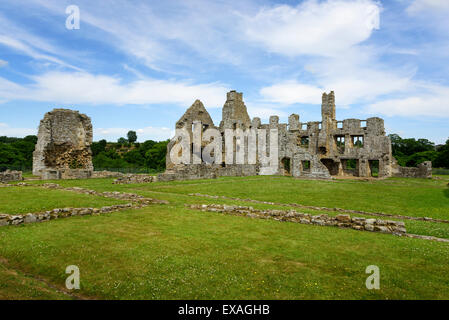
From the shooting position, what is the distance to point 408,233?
9.83m

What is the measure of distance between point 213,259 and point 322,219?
19.0ft

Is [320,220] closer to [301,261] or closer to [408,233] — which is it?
[408,233]

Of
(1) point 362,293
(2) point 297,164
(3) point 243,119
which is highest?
(3) point 243,119

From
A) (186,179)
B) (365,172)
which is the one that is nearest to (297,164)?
(365,172)

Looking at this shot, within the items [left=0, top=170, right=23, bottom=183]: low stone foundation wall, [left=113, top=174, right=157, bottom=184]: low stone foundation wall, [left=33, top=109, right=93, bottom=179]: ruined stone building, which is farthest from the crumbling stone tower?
[left=0, top=170, right=23, bottom=183]: low stone foundation wall

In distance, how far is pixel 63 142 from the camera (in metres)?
34.2

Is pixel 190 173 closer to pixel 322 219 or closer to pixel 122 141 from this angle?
pixel 322 219

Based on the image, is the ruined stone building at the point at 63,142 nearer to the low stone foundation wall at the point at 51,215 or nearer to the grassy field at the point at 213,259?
the low stone foundation wall at the point at 51,215

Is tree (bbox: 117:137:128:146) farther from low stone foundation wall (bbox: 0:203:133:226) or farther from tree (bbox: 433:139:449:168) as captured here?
low stone foundation wall (bbox: 0:203:133:226)

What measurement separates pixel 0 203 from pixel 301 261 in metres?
13.7

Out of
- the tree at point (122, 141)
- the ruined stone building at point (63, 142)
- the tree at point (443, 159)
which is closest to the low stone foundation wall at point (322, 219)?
the ruined stone building at point (63, 142)

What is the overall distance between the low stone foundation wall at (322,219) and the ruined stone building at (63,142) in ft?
75.5

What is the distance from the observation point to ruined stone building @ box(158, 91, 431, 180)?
3984cm

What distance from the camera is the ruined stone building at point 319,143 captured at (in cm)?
3984
